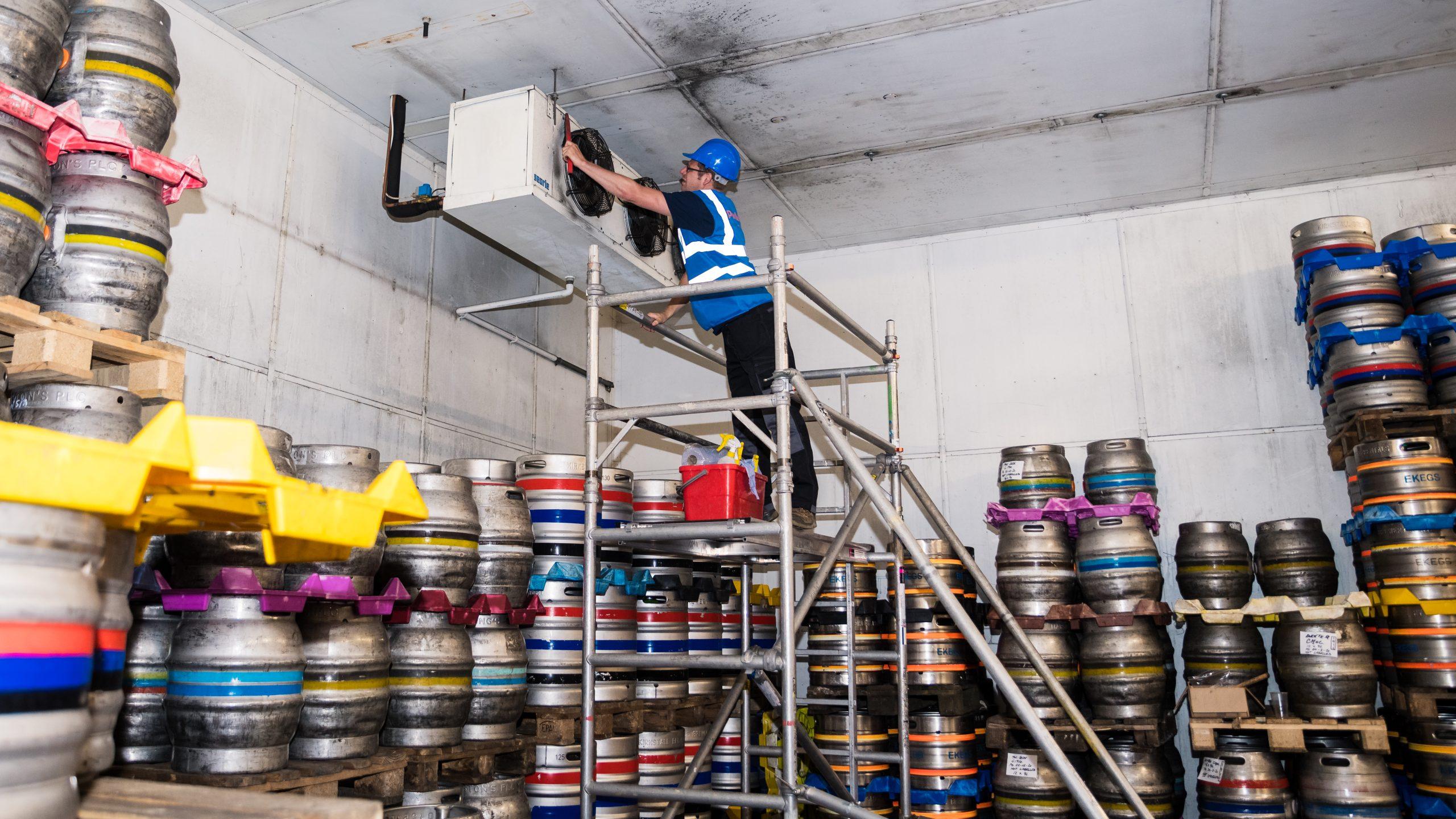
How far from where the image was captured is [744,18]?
547 centimetres

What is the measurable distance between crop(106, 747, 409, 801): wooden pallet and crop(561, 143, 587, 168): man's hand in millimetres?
3129

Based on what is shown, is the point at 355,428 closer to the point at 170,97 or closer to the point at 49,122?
the point at 170,97

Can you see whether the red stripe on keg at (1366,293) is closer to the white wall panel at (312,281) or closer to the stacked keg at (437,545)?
the stacked keg at (437,545)

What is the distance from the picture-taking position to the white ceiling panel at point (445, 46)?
5391mm

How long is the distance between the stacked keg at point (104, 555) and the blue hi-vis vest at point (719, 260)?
2.67 m

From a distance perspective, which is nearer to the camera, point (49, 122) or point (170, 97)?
point (49, 122)

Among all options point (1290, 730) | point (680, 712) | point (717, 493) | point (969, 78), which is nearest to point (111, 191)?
point (717, 493)

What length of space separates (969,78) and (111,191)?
451cm

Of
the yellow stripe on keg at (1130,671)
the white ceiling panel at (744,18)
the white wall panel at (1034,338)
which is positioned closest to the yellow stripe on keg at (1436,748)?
the yellow stripe on keg at (1130,671)

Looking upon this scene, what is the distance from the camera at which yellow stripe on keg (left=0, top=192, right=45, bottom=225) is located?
3068mm

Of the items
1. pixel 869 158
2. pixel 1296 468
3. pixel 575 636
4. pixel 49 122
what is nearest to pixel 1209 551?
pixel 1296 468

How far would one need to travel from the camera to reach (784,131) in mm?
6766

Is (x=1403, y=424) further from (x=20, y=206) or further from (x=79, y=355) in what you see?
(x=20, y=206)

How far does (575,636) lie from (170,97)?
119 inches
